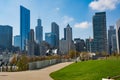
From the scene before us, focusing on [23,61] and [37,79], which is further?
[23,61]

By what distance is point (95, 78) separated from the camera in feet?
57.1

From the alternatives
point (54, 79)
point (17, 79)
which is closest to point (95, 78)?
point (54, 79)

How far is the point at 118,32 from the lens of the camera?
17075cm

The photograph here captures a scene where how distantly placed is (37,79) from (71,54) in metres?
106

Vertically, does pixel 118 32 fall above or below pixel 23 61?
above

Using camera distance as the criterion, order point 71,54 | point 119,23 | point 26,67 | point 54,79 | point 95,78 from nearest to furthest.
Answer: point 95,78, point 54,79, point 26,67, point 71,54, point 119,23

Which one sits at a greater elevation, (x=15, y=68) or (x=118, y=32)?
(x=118, y=32)

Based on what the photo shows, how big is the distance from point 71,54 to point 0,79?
106024mm

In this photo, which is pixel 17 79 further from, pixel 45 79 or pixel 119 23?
pixel 119 23

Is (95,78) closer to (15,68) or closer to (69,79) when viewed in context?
(69,79)

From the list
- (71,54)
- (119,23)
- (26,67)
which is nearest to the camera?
(26,67)

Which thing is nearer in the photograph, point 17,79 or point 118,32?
point 17,79

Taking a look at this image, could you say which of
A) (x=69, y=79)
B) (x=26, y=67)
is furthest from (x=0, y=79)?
(x=26, y=67)

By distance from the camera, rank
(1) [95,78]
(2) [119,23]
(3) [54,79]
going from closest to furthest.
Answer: (1) [95,78], (3) [54,79], (2) [119,23]
